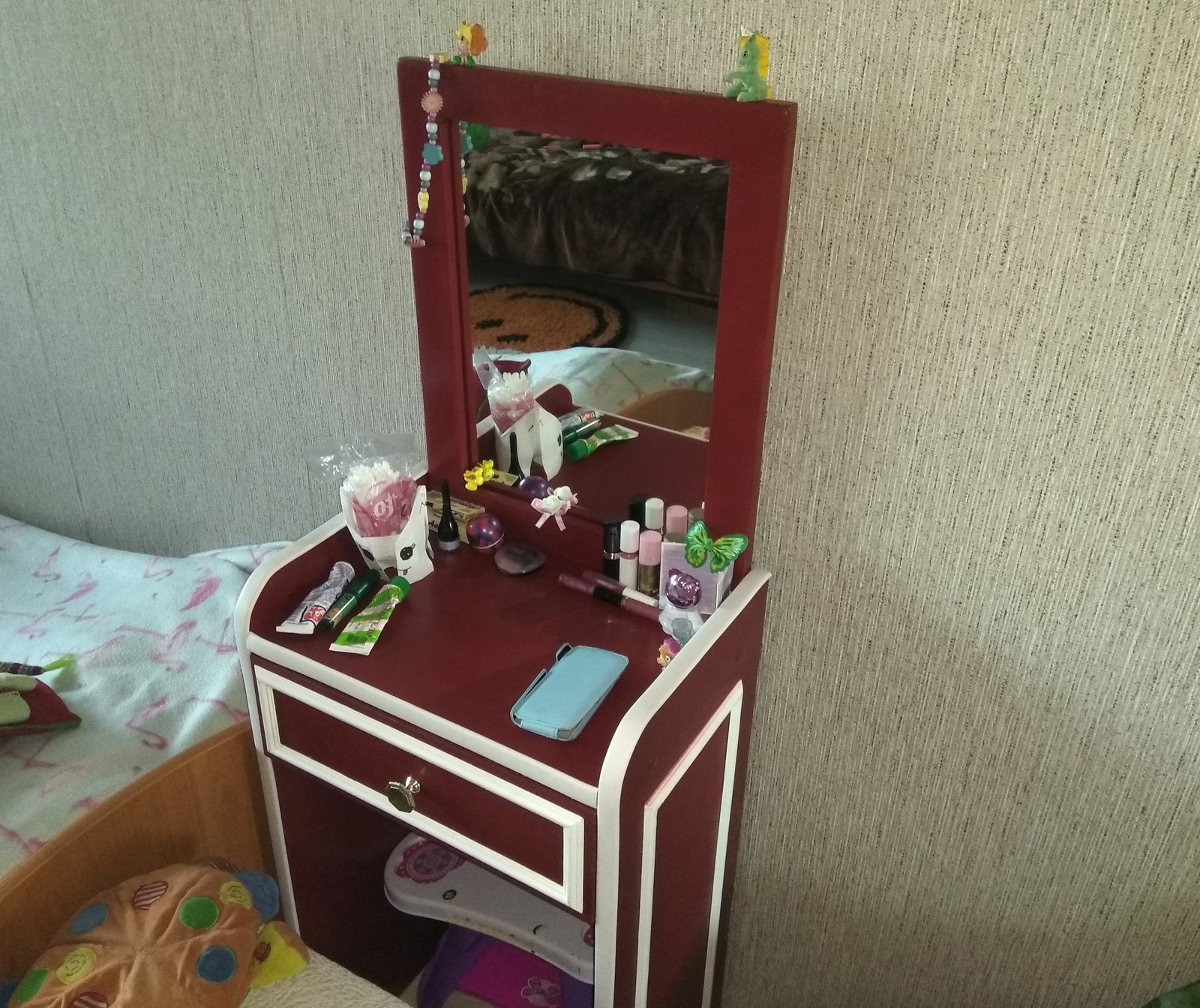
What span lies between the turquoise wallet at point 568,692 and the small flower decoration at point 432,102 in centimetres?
56

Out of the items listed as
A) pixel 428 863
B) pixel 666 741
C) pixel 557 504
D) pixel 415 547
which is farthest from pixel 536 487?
pixel 428 863

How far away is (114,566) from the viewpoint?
68.7 inches

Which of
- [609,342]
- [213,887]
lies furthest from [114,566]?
[609,342]

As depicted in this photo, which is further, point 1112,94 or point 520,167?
point 520,167

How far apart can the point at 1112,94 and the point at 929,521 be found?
416 mm

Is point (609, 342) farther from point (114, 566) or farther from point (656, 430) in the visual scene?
point (114, 566)

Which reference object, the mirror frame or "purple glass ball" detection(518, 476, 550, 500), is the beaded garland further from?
"purple glass ball" detection(518, 476, 550, 500)

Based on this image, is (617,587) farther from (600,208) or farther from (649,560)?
(600,208)

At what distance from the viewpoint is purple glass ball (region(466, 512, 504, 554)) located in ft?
4.00

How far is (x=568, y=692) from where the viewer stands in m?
0.99

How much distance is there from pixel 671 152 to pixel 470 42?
0.25 meters

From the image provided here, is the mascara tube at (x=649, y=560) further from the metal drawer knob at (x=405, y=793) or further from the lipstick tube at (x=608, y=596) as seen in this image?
the metal drawer knob at (x=405, y=793)

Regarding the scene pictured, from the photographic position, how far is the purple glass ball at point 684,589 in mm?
1065

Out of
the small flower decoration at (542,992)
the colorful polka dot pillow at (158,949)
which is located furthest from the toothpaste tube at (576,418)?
the small flower decoration at (542,992)
